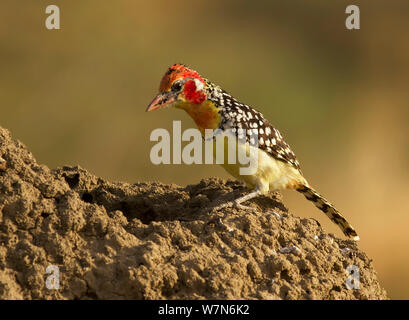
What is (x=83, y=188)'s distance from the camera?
5.59 m

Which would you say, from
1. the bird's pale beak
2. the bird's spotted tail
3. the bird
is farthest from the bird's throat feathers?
the bird's spotted tail

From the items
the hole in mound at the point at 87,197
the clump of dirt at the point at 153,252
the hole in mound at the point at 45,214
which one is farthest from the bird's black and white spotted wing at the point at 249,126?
the hole in mound at the point at 45,214

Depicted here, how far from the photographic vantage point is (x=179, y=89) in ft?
19.5

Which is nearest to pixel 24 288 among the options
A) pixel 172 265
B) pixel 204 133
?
pixel 172 265

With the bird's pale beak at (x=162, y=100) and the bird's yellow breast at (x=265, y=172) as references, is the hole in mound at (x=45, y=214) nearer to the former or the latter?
the bird's pale beak at (x=162, y=100)

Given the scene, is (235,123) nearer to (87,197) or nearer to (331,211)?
(331,211)

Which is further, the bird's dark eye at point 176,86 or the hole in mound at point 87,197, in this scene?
the bird's dark eye at point 176,86

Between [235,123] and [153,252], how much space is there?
206cm

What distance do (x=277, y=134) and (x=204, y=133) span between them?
697mm

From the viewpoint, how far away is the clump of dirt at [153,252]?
13.2 feet

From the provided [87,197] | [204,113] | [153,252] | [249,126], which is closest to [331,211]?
[249,126]

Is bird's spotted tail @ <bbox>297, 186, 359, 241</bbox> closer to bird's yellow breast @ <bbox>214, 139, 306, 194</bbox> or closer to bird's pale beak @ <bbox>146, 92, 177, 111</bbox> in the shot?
bird's yellow breast @ <bbox>214, 139, 306, 194</bbox>
